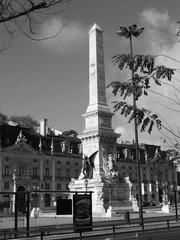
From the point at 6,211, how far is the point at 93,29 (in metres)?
31.8

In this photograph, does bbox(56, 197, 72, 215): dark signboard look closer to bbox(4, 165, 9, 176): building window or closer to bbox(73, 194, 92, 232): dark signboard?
bbox(73, 194, 92, 232): dark signboard

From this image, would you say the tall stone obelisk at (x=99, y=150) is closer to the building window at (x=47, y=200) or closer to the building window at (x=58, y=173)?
the building window at (x=47, y=200)

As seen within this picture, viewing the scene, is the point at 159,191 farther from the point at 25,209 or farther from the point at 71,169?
the point at 25,209

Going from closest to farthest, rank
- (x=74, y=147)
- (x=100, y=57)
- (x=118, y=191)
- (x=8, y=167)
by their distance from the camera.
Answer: (x=118, y=191) → (x=100, y=57) → (x=8, y=167) → (x=74, y=147)

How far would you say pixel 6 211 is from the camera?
2123cm

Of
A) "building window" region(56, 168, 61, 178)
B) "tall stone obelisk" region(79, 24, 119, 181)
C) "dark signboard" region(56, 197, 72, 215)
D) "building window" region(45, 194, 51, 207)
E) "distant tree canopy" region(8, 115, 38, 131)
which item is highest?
"distant tree canopy" region(8, 115, 38, 131)

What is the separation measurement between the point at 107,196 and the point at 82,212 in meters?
24.8

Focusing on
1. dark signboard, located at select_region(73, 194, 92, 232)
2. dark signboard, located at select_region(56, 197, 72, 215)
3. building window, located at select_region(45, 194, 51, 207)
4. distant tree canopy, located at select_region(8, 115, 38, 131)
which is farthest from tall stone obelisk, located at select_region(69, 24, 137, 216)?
distant tree canopy, located at select_region(8, 115, 38, 131)

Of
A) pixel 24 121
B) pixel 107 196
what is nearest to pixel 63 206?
pixel 107 196

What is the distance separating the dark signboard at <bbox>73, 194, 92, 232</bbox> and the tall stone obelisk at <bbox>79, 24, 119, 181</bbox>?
82.3 ft

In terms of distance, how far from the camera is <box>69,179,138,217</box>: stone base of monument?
42.6 meters

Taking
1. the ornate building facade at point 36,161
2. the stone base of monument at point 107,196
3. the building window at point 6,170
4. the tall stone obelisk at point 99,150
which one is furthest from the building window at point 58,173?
the stone base of monument at point 107,196

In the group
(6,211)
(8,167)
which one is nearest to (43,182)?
(8,167)

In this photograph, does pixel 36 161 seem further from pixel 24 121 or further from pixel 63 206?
pixel 63 206
